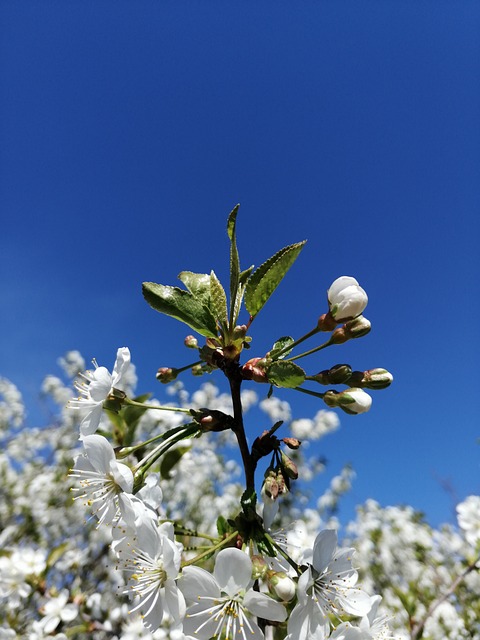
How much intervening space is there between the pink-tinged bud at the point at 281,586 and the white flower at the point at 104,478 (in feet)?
1.20

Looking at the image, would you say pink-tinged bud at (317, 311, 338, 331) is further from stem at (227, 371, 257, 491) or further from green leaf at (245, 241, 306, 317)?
stem at (227, 371, 257, 491)

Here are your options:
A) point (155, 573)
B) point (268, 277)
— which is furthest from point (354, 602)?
point (268, 277)

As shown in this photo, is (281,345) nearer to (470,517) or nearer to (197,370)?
(197,370)

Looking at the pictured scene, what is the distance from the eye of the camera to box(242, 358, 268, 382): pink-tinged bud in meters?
1.06

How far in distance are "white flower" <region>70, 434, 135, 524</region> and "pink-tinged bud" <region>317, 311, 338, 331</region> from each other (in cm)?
67

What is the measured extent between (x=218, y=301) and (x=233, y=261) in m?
0.12

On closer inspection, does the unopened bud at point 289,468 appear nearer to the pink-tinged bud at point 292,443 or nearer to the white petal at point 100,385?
the pink-tinged bud at point 292,443

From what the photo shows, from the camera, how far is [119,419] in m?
1.87

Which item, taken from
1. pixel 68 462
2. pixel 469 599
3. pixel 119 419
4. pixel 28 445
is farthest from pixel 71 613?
pixel 28 445

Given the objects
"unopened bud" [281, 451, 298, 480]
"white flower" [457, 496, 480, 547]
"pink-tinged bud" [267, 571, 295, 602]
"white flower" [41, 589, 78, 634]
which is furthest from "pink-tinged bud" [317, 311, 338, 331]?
"white flower" [457, 496, 480, 547]

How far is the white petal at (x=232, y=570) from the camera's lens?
2.89 feet

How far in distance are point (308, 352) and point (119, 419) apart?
1.13 meters

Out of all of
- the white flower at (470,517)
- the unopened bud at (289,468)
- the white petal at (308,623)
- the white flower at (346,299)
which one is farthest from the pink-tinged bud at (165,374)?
the white flower at (470,517)

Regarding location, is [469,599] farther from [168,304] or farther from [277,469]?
[168,304]
